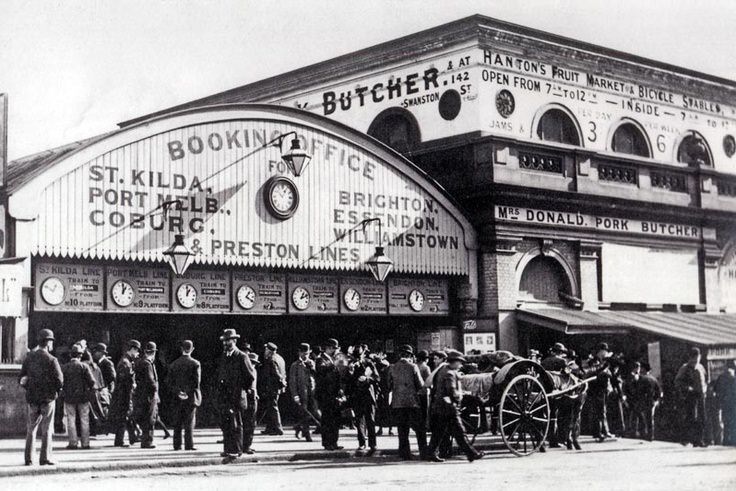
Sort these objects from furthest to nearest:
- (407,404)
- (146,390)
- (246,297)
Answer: (246,297) < (146,390) < (407,404)

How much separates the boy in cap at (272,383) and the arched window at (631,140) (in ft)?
43.5

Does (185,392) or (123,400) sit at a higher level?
(185,392)

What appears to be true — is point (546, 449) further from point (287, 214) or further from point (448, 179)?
point (448, 179)

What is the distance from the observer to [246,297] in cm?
2080

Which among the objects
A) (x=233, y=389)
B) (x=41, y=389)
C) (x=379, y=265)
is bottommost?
(x=233, y=389)

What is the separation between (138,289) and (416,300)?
6696 mm

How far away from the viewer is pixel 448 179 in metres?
24.6

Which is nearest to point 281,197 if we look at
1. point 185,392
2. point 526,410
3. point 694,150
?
point 185,392

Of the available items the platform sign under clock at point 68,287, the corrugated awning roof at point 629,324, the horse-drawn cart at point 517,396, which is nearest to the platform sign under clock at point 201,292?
the platform sign under clock at point 68,287

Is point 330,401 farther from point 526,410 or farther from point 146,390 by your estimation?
point 526,410

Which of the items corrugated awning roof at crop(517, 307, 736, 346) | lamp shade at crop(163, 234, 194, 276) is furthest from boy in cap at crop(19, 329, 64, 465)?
corrugated awning roof at crop(517, 307, 736, 346)

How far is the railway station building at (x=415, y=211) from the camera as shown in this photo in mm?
18938

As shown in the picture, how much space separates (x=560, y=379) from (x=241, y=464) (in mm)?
5631

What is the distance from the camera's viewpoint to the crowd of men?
601 inches
